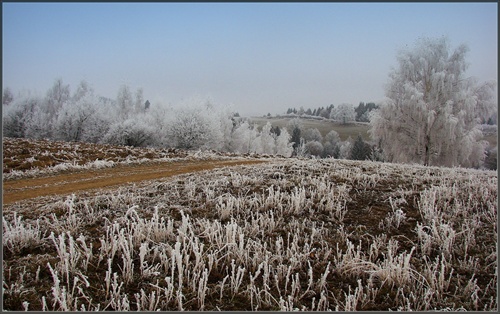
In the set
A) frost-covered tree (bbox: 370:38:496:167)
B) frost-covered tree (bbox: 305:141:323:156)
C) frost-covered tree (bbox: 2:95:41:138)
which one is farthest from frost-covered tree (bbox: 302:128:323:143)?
frost-covered tree (bbox: 370:38:496:167)

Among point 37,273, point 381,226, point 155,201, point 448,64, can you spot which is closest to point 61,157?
point 155,201

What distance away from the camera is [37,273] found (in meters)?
3.69

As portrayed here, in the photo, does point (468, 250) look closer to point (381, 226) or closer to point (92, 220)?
point (381, 226)

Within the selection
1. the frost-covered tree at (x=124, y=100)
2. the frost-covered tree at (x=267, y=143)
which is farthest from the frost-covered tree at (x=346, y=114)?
the frost-covered tree at (x=124, y=100)

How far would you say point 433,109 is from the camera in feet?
91.9

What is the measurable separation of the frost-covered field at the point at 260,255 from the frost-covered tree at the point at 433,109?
22452 millimetres

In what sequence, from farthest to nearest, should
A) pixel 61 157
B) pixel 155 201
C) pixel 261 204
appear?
pixel 61 157, pixel 155 201, pixel 261 204

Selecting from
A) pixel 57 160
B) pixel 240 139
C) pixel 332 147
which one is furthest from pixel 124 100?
pixel 332 147

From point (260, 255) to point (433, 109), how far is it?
95.0 ft

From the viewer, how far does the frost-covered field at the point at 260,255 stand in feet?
11.4

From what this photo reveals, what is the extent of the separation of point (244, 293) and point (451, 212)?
15.7 ft

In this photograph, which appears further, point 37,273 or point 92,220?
point 92,220

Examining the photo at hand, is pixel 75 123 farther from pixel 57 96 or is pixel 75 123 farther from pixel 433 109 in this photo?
pixel 433 109

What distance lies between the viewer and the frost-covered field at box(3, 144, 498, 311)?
3.46m
